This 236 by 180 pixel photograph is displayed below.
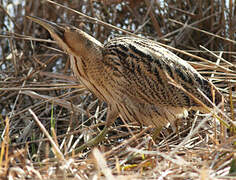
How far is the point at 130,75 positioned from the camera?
6.72 ft

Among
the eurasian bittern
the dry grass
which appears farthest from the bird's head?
the dry grass

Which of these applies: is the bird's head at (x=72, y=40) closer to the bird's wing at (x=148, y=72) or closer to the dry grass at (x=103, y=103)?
the bird's wing at (x=148, y=72)

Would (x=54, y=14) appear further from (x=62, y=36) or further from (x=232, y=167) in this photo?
(x=232, y=167)

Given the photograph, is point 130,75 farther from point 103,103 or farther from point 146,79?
point 103,103

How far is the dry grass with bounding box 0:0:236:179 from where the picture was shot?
1.75 meters

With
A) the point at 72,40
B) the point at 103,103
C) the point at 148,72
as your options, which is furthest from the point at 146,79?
the point at 103,103

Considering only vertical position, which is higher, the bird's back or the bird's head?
the bird's head

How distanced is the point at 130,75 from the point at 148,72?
0.31ft

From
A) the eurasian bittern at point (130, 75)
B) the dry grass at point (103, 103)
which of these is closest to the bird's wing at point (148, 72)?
the eurasian bittern at point (130, 75)

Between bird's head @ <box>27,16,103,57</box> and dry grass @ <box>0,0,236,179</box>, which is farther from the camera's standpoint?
bird's head @ <box>27,16,103,57</box>

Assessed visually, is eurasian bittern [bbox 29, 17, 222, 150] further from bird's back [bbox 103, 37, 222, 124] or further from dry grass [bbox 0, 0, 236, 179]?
dry grass [bbox 0, 0, 236, 179]

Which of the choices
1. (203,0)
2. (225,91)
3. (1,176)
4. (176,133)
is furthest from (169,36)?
(1,176)

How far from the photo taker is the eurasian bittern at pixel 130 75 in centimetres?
204

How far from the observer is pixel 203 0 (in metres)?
3.02
